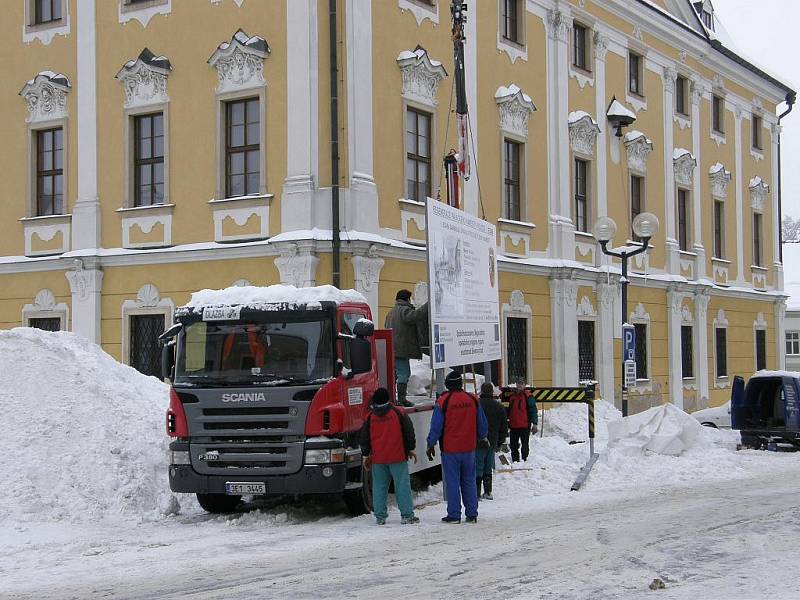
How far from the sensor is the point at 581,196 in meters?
29.2

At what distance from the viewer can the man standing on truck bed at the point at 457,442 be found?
12938 millimetres

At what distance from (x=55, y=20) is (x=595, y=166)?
545 inches

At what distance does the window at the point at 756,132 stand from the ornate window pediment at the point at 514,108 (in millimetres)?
16899

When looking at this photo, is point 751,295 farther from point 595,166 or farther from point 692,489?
point 692,489

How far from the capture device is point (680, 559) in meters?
10.2

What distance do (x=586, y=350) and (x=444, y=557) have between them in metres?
19.2

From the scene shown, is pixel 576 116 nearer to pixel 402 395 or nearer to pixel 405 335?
pixel 405 335

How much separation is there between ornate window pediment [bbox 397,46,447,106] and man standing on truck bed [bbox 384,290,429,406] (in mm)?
8327

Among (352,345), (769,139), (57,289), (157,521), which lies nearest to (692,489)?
(352,345)

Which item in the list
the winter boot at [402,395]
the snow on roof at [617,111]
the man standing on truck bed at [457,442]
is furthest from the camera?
the snow on roof at [617,111]

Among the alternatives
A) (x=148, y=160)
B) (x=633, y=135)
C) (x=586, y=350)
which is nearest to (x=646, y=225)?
(x=586, y=350)

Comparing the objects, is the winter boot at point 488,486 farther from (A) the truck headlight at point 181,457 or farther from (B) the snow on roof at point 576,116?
(B) the snow on roof at point 576,116

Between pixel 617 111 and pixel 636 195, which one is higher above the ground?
pixel 617 111

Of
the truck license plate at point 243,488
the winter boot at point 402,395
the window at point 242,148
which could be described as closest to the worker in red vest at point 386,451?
the truck license plate at point 243,488
